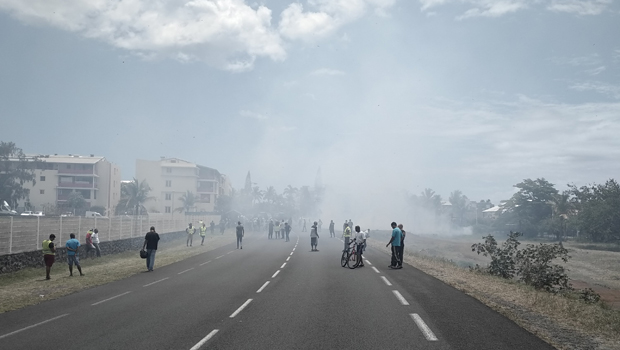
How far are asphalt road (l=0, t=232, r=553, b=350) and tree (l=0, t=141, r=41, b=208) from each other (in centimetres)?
8152

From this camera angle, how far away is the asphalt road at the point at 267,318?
8781 mm

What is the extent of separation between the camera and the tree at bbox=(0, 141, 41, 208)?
87.2 m

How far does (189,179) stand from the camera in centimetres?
12319

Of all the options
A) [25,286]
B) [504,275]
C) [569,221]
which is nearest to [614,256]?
[569,221]

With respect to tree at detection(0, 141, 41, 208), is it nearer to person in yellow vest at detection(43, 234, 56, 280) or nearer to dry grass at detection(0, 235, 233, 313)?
dry grass at detection(0, 235, 233, 313)

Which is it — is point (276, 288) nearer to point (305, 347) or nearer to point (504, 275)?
point (305, 347)

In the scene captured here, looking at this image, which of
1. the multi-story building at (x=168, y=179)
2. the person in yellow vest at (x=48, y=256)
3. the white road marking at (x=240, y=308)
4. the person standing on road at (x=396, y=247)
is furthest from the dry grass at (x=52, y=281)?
the multi-story building at (x=168, y=179)

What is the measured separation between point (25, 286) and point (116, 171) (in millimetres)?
92563

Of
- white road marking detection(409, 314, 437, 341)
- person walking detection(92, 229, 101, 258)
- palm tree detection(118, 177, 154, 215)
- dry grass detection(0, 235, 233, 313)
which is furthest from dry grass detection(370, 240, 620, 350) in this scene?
palm tree detection(118, 177, 154, 215)

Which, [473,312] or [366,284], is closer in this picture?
[473,312]

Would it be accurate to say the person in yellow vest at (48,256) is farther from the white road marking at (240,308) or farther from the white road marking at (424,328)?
the white road marking at (424,328)

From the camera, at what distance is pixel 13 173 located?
Answer: 291 feet

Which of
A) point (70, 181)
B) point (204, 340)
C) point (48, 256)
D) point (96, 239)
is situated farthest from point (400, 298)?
point (70, 181)

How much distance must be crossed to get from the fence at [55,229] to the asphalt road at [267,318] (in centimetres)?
632
